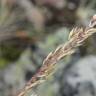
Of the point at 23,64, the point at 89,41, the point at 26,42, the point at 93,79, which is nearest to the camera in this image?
the point at 93,79

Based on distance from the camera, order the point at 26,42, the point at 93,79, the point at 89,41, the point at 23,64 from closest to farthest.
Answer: the point at 93,79 → the point at 89,41 → the point at 23,64 → the point at 26,42

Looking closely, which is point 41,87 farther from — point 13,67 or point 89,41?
point 13,67

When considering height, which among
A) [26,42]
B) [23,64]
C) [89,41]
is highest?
[26,42]

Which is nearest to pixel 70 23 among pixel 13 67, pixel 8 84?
pixel 13 67

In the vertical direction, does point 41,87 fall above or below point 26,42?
below

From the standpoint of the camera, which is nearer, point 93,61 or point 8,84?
point 93,61

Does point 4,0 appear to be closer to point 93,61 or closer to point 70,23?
point 70,23
